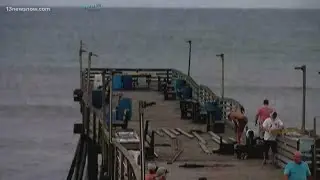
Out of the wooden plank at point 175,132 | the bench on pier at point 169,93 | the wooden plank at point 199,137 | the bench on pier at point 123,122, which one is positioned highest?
the bench on pier at point 169,93

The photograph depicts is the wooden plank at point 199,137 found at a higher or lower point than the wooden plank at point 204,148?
higher

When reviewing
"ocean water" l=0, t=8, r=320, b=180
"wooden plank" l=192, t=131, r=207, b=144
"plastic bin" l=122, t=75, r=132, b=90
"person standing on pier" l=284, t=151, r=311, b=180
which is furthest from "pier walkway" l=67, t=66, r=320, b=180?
"ocean water" l=0, t=8, r=320, b=180

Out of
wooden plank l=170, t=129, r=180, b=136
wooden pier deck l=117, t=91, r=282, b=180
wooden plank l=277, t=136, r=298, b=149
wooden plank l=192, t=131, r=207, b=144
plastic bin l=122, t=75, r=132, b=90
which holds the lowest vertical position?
wooden pier deck l=117, t=91, r=282, b=180

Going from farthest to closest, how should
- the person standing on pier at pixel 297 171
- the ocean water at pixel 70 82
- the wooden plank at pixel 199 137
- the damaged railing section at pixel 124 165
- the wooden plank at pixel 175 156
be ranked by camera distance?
the ocean water at pixel 70 82 → the wooden plank at pixel 199 137 → the wooden plank at pixel 175 156 → the person standing on pier at pixel 297 171 → the damaged railing section at pixel 124 165

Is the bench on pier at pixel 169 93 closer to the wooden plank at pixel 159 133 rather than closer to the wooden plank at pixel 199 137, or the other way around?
the wooden plank at pixel 159 133

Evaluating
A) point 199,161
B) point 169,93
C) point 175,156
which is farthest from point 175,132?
point 169,93

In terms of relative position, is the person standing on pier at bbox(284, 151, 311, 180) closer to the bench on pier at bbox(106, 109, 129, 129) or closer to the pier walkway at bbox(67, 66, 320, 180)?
the pier walkway at bbox(67, 66, 320, 180)

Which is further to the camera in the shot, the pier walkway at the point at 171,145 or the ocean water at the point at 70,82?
the ocean water at the point at 70,82

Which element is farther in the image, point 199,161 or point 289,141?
point 199,161

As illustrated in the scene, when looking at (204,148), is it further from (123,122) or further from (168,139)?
(123,122)

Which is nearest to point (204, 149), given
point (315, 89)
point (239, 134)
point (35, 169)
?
point (239, 134)

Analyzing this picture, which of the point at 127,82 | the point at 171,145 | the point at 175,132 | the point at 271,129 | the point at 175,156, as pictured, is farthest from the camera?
the point at 127,82

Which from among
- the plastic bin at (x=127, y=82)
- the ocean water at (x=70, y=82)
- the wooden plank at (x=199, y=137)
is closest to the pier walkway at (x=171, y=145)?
the wooden plank at (x=199, y=137)

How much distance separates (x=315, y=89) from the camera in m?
101
